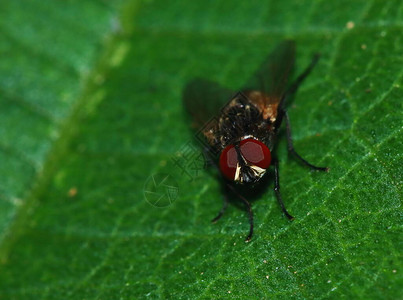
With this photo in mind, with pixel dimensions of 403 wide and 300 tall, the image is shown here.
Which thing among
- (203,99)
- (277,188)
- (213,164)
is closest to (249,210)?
(277,188)

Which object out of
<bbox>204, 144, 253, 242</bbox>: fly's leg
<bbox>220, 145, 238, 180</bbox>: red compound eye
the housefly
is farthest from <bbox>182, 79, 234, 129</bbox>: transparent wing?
<bbox>220, 145, 238, 180</bbox>: red compound eye

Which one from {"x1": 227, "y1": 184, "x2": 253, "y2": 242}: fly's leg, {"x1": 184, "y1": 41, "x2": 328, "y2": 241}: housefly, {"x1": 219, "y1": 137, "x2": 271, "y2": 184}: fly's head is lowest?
{"x1": 227, "y1": 184, "x2": 253, "y2": 242}: fly's leg

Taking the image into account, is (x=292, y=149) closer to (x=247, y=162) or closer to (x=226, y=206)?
(x=247, y=162)

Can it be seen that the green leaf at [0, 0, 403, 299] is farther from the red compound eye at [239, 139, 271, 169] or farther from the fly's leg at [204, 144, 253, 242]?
the red compound eye at [239, 139, 271, 169]

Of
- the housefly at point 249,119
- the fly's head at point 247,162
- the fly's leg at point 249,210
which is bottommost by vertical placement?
the fly's leg at point 249,210

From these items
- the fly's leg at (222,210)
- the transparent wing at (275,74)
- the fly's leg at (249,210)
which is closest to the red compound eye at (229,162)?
the fly's leg at (249,210)

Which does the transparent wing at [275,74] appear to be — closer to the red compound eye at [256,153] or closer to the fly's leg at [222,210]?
the red compound eye at [256,153]

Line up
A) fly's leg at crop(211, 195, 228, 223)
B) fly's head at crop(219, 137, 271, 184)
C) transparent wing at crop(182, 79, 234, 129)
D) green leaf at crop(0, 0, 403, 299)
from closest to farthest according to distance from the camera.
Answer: green leaf at crop(0, 0, 403, 299), fly's head at crop(219, 137, 271, 184), fly's leg at crop(211, 195, 228, 223), transparent wing at crop(182, 79, 234, 129)

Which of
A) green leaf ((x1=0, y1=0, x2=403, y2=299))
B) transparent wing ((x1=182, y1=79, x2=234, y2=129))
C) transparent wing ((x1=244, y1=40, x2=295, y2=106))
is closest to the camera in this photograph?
green leaf ((x1=0, y1=0, x2=403, y2=299))
